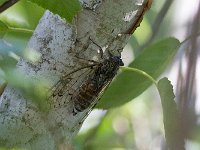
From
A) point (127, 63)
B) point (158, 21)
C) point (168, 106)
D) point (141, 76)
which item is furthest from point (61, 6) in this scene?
point (127, 63)

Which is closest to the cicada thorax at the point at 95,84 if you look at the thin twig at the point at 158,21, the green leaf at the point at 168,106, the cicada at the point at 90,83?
the cicada at the point at 90,83

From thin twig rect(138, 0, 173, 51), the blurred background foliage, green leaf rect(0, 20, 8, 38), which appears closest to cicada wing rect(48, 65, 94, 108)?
the blurred background foliage

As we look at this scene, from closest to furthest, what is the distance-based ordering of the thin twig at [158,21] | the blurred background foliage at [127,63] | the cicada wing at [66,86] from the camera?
the cicada wing at [66,86], the blurred background foliage at [127,63], the thin twig at [158,21]

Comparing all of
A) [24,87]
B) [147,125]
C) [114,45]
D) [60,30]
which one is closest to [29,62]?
[60,30]

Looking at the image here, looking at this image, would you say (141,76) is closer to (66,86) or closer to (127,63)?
(66,86)

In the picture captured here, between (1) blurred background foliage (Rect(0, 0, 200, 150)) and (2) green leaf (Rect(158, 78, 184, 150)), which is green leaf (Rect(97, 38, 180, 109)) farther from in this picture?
(2) green leaf (Rect(158, 78, 184, 150))

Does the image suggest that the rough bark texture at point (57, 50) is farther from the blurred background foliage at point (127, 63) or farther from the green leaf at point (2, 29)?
the green leaf at point (2, 29)
